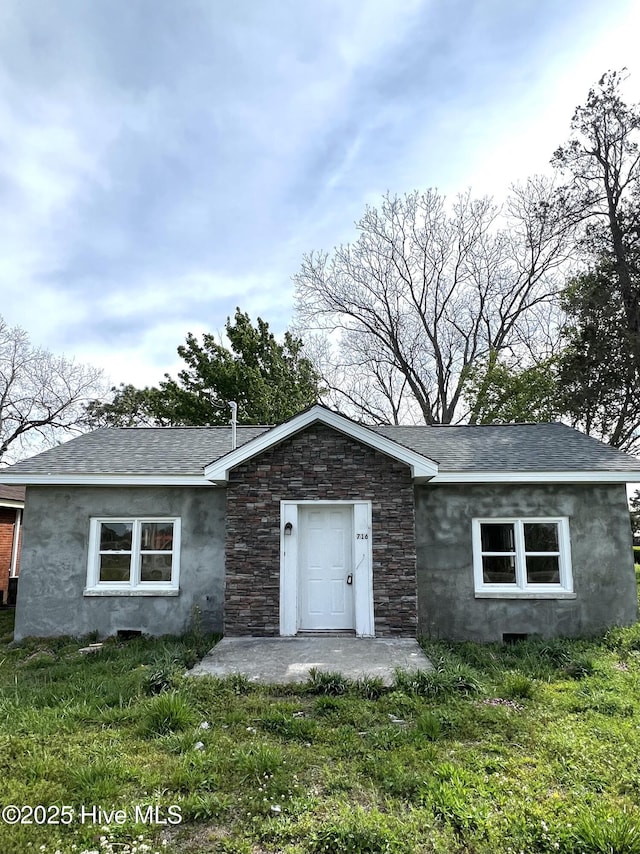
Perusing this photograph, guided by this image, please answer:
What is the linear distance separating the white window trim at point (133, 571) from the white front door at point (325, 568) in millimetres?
2435

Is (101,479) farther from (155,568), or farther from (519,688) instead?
(519,688)

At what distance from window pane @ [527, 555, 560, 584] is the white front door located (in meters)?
3.36

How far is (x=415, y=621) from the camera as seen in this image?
28.9ft

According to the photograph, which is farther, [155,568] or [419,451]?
[419,451]

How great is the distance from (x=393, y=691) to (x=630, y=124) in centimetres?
2454

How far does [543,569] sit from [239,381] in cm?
1806

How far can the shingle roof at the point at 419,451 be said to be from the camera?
998 cm

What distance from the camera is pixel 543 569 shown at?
9.81 metres

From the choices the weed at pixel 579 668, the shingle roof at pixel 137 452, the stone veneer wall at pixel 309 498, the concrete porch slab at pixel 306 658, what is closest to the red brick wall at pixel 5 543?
the shingle roof at pixel 137 452

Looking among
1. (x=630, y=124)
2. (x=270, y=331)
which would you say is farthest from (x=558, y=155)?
(x=270, y=331)

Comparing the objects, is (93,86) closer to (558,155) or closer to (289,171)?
(289,171)

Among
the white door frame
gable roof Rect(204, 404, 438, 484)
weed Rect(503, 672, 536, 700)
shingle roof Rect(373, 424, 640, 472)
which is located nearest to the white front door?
the white door frame

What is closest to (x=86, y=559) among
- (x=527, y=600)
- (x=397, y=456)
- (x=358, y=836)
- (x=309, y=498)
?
(x=309, y=498)

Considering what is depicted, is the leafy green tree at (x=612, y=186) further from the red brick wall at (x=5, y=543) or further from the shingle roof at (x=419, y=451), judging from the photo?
the red brick wall at (x=5, y=543)
